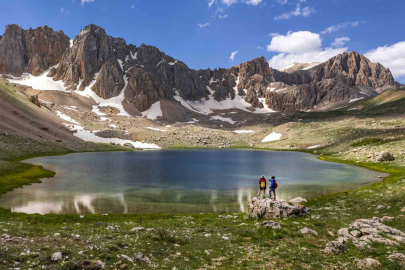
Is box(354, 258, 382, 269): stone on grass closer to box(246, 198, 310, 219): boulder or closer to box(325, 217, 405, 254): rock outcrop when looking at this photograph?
box(325, 217, 405, 254): rock outcrop

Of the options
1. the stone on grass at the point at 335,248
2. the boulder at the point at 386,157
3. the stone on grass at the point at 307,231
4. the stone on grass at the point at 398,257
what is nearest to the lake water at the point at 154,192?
the stone on grass at the point at 307,231

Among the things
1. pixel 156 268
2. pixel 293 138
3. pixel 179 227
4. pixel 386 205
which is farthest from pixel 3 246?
pixel 293 138

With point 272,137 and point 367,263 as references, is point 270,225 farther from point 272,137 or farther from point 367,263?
point 272,137

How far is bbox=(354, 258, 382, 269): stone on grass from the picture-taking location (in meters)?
12.9

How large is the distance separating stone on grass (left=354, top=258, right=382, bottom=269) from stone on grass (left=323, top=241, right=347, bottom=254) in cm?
174

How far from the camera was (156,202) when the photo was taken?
114 feet

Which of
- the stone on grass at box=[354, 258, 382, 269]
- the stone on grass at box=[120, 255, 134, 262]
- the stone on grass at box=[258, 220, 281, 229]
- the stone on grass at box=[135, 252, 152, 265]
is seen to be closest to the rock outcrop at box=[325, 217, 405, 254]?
the stone on grass at box=[354, 258, 382, 269]

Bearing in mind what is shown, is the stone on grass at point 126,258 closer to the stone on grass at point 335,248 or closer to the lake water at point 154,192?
the stone on grass at point 335,248

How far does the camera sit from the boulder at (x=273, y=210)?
24.8 meters

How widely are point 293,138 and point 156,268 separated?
164007mm

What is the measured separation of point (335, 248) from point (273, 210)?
9.81 meters

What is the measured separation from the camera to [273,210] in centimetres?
2506

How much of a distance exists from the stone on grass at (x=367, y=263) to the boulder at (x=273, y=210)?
1134 centimetres

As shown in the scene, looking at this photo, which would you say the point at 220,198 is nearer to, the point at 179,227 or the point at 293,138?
the point at 179,227
